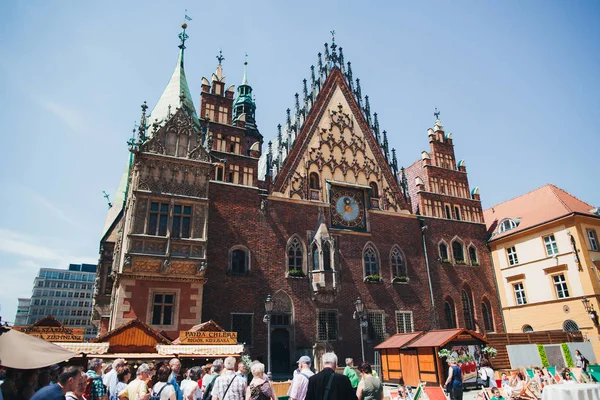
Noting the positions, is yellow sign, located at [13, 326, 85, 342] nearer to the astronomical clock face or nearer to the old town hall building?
the old town hall building

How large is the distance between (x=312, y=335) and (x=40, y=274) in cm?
10934

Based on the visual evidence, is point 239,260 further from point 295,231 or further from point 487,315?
point 487,315

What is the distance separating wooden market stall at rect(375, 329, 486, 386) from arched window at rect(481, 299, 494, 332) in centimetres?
932

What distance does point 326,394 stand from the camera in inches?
217

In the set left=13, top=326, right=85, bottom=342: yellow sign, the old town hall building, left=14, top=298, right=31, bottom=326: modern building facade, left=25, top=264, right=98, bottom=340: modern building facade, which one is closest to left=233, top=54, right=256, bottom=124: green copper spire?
the old town hall building

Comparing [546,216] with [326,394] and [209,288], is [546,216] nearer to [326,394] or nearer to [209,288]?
[209,288]

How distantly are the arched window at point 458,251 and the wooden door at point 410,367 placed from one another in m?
11.3

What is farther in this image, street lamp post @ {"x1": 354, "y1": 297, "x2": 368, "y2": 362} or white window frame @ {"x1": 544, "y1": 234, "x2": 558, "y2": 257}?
white window frame @ {"x1": 544, "y1": 234, "x2": 558, "y2": 257}

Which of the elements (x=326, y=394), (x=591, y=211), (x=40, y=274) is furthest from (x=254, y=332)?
(x=40, y=274)

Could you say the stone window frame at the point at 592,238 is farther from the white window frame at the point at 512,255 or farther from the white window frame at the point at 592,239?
the white window frame at the point at 512,255

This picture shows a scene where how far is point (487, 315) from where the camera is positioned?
93.8 feet

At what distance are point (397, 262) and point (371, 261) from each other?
6.40 feet

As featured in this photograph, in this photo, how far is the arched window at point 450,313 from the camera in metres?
26.9

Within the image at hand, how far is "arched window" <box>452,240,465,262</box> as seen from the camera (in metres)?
29.1
